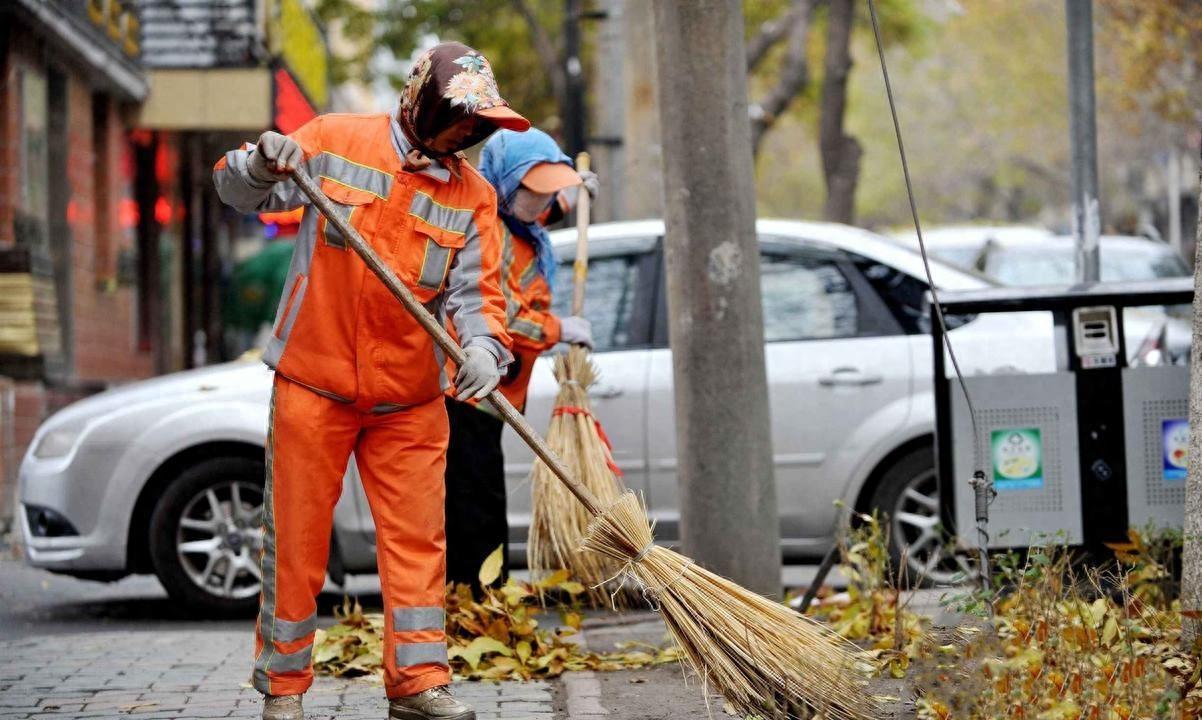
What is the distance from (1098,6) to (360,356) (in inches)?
929

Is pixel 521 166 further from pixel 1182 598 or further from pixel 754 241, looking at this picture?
pixel 1182 598

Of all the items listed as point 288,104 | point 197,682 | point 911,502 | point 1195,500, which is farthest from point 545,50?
point 1195,500

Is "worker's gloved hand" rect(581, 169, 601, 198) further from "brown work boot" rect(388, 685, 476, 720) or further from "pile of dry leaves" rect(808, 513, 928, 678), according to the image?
"brown work boot" rect(388, 685, 476, 720)

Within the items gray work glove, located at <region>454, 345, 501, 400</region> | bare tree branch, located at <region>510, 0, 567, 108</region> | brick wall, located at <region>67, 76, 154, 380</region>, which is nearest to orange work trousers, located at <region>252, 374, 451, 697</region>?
gray work glove, located at <region>454, 345, 501, 400</region>

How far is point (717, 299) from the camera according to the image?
6488mm

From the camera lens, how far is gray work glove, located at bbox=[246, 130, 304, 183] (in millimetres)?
4430

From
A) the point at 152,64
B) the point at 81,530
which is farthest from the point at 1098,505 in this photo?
the point at 152,64

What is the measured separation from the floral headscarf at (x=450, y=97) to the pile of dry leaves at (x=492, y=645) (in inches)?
77.3

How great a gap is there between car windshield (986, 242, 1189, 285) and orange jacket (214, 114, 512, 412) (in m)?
8.47

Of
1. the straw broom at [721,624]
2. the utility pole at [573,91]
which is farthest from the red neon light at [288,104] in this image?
the straw broom at [721,624]

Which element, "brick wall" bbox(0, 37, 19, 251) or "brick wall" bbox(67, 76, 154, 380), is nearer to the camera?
"brick wall" bbox(0, 37, 19, 251)

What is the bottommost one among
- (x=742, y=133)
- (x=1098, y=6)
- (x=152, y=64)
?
(x=742, y=133)

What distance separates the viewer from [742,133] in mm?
6559

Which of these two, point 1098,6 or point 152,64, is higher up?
point 1098,6
